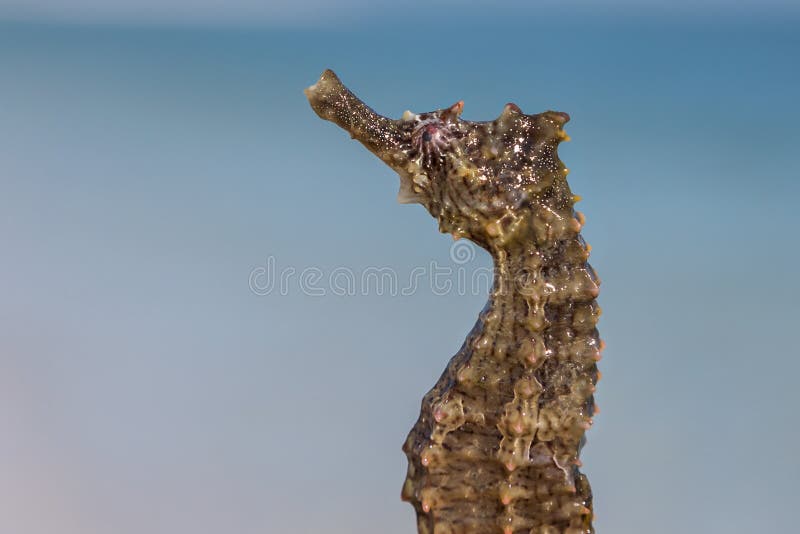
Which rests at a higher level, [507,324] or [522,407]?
[507,324]

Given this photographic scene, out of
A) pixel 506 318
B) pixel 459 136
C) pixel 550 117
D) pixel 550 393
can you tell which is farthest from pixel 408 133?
pixel 550 393

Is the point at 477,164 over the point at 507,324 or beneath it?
over

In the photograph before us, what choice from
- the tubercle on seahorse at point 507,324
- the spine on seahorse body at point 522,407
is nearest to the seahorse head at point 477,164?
the tubercle on seahorse at point 507,324

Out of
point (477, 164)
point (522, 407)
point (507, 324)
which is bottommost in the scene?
point (522, 407)

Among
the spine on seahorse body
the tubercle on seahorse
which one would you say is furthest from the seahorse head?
the spine on seahorse body

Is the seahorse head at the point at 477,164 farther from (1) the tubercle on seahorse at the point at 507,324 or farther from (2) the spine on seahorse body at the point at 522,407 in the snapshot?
A: (2) the spine on seahorse body at the point at 522,407

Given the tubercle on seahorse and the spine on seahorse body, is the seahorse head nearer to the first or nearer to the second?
the tubercle on seahorse

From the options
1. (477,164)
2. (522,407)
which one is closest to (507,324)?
(522,407)

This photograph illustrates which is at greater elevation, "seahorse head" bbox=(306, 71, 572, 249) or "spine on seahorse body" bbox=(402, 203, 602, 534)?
"seahorse head" bbox=(306, 71, 572, 249)

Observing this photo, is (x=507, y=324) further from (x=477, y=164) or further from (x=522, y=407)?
Result: (x=477, y=164)
